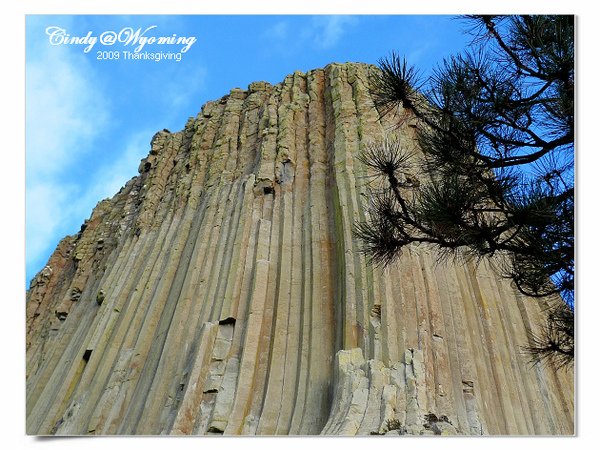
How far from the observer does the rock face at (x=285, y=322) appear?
1009 cm

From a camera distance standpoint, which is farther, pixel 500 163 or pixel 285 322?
→ pixel 285 322

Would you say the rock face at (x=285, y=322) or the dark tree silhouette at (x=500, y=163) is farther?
the rock face at (x=285, y=322)

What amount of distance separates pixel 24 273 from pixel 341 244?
646 cm

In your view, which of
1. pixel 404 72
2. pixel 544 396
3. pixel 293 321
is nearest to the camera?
pixel 404 72

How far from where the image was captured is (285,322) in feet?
38.9

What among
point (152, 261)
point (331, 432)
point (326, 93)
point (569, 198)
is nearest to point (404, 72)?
point (569, 198)

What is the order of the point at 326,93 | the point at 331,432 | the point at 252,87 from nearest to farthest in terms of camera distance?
the point at 331,432 → the point at 326,93 → the point at 252,87

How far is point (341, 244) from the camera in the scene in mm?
13000

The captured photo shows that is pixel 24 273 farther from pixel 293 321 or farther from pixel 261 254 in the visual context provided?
pixel 261 254

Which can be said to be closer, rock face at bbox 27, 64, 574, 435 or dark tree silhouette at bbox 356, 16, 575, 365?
dark tree silhouette at bbox 356, 16, 575, 365

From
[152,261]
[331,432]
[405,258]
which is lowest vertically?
[331,432]

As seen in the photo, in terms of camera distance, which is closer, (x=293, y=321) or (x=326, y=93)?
(x=293, y=321)

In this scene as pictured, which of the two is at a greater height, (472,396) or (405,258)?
(405,258)

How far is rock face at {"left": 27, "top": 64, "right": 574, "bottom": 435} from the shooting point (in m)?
10.1
